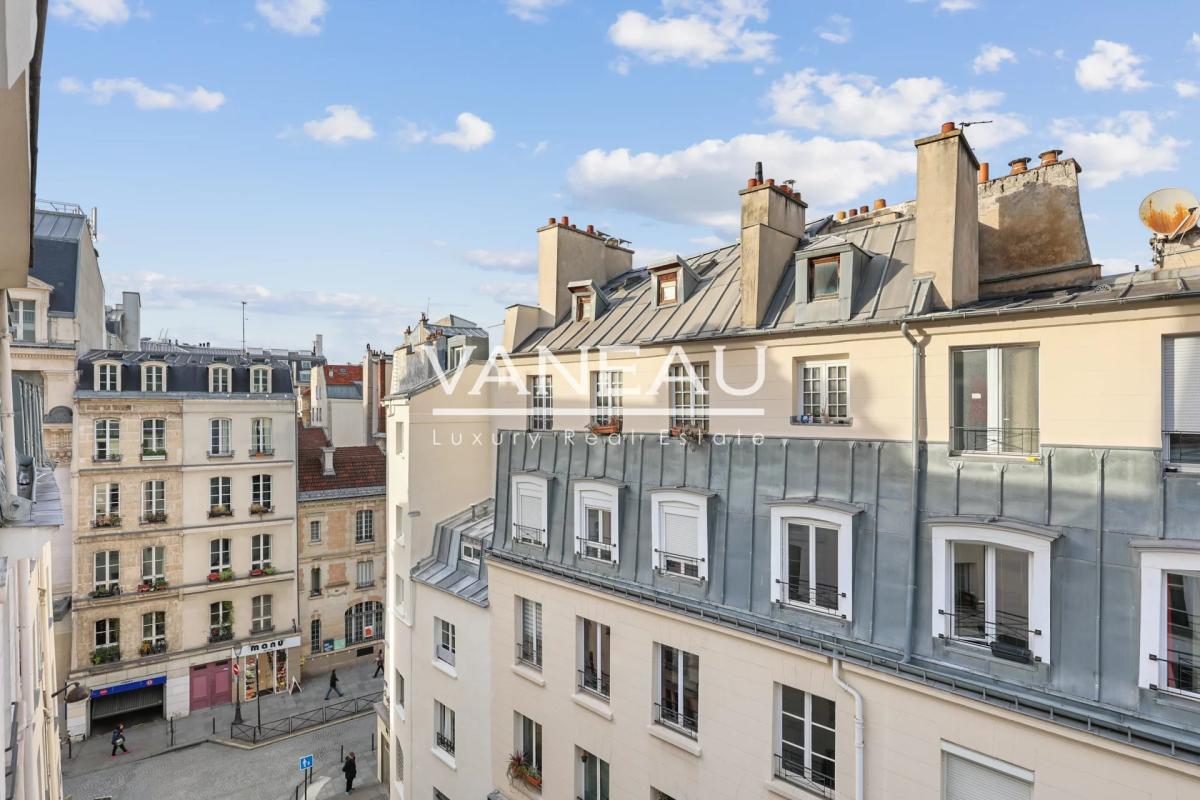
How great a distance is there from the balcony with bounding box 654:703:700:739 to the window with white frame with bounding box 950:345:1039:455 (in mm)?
6726

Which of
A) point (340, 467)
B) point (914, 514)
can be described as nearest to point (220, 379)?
Result: point (340, 467)

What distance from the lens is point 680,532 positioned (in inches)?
471

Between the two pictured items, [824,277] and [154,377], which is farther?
[154,377]

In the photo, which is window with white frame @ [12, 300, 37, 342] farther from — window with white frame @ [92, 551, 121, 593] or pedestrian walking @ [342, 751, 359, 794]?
pedestrian walking @ [342, 751, 359, 794]

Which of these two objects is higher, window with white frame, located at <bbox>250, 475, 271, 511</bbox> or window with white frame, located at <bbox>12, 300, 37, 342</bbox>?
window with white frame, located at <bbox>12, 300, 37, 342</bbox>

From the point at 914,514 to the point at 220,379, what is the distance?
98.6ft

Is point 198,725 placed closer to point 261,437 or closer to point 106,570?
point 106,570

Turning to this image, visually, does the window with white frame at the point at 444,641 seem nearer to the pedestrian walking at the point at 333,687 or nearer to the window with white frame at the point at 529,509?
the window with white frame at the point at 529,509

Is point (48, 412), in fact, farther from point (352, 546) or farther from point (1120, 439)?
point (1120, 439)

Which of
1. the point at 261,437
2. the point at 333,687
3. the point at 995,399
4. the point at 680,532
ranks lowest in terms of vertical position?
the point at 333,687

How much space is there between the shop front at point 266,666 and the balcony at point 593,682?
22998 millimetres

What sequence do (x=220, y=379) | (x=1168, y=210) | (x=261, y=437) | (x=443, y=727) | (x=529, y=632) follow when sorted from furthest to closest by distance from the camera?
(x=261, y=437)
(x=220, y=379)
(x=443, y=727)
(x=529, y=632)
(x=1168, y=210)

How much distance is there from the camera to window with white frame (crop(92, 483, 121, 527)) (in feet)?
86.9

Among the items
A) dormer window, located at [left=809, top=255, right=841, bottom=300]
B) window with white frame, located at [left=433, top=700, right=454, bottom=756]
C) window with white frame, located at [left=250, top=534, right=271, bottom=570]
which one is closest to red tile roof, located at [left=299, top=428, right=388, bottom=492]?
window with white frame, located at [left=250, top=534, right=271, bottom=570]
